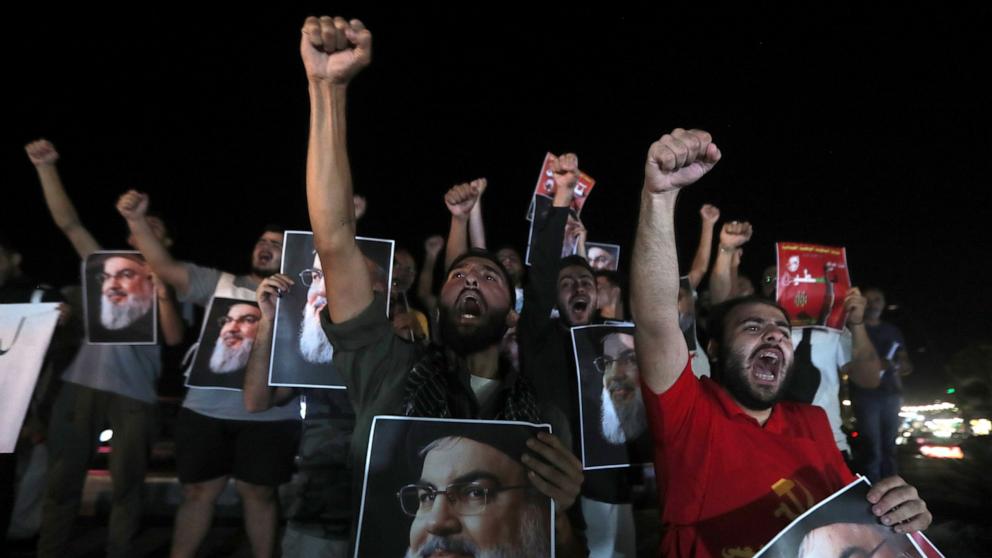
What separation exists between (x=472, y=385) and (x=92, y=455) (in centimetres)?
301

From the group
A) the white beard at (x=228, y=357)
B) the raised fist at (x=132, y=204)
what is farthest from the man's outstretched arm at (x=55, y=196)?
the white beard at (x=228, y=357)

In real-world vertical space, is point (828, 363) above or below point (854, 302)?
below

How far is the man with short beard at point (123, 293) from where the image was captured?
160 inches

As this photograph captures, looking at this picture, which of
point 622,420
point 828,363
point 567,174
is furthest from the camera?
point 828,363

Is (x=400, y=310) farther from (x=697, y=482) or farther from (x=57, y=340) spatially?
(x=697, y=482)

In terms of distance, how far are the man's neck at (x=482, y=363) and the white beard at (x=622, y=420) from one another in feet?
2.51

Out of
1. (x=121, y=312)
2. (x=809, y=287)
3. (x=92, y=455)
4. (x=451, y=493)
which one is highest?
(x=809, y=287)

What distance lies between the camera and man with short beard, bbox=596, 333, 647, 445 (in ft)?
9.64

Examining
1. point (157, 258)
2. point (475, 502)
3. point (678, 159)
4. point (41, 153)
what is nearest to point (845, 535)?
point (475, 502)

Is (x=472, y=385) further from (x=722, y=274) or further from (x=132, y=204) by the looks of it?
(x=132, y=204)

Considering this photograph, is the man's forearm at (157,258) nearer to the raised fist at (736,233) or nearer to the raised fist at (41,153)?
the raised fist at (41,153)

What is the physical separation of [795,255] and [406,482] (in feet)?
11.2

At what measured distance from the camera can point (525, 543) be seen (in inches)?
71.2

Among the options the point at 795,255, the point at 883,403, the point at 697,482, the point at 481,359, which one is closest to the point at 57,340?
the point at 481,359
